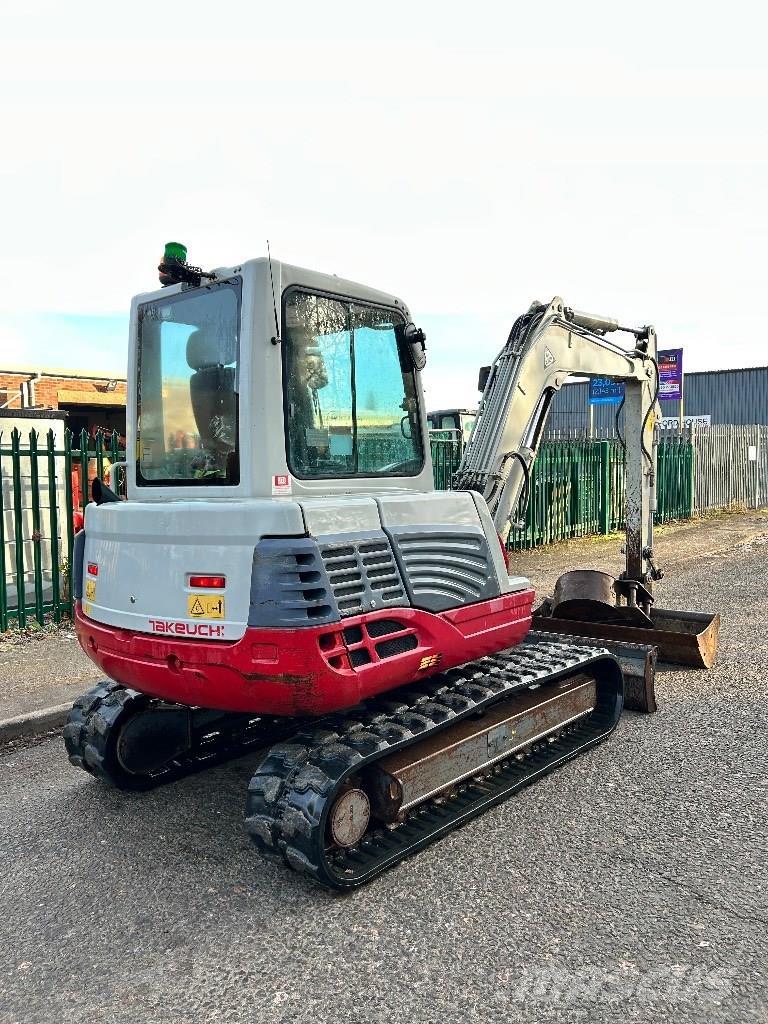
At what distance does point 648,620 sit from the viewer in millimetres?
6938

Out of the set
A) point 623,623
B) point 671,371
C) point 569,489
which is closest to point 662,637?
point 623,623

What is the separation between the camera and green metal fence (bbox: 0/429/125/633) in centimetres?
784

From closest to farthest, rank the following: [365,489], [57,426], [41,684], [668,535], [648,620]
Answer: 1. [365,489]
2. [41,684]
3. [648,620]
4. [57,426]
5. [668,535]

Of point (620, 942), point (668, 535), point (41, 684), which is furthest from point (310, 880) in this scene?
point (668, 535)

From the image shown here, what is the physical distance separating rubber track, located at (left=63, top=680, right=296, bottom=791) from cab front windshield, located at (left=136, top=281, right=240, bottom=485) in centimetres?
129

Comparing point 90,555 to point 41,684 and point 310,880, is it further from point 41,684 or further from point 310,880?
point 41,684

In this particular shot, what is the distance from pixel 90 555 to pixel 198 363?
121 cm

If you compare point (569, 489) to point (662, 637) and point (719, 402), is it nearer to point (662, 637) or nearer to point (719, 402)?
point (662, 637)

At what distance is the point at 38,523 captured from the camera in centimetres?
807

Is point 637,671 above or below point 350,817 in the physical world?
above

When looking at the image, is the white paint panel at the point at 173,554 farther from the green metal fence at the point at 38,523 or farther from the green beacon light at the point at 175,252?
the green metal fence at the point at 38,523

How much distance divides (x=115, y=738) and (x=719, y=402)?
116ft

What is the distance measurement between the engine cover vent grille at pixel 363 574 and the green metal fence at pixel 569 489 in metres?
9.10

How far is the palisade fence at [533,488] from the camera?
26.4 ft
